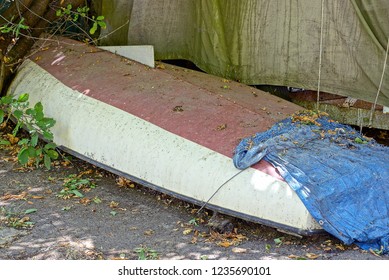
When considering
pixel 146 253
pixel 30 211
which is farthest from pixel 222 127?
pixel 30 211

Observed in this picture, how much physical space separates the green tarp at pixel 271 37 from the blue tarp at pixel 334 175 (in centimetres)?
115

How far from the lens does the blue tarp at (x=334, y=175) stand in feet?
13.6

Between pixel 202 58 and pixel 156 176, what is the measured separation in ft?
7.55

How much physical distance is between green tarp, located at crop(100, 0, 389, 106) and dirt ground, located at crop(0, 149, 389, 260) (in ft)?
6.37

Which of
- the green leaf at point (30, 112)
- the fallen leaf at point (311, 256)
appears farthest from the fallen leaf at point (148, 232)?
the green leaf at point (30, 112)

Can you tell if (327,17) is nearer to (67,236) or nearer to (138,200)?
(138,200)

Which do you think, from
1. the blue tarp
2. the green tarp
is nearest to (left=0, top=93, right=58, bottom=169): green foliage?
the blue tarp

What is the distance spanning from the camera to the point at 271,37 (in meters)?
6.28

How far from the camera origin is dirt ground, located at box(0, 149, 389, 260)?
415cm

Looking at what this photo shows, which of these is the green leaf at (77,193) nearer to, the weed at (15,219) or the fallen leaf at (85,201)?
the fallen leaf at (85,201)

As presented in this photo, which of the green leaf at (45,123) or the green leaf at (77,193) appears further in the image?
the green leaf at (45,123)

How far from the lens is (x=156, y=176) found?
4.86 metres

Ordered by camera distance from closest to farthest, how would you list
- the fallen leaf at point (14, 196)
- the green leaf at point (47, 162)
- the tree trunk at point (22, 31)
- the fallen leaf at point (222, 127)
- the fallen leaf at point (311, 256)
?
1. the fallen leaf at point (311, 256)
2. the fallen leaf at point (222, 127)
3. the fallen leaf at point (14, 196)
4. the green leaf at point (47, 162)
5. the tree trunk at point (22, 31)

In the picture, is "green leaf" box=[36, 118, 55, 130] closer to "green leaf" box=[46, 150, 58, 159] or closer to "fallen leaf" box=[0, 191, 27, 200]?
"green leaf" box=[46, 150, 58, 159]
